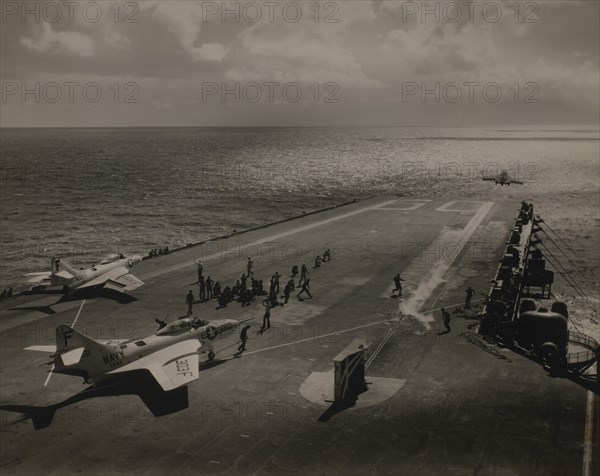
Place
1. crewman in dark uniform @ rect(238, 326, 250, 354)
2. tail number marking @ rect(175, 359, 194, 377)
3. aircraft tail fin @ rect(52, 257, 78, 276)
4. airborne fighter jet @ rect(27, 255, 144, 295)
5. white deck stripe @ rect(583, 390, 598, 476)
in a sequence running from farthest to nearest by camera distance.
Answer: aircraft tail fin @ rect(52, 257, 78, 276), airborne fighter jet @ rect(27, 255, 144, 295), crewman in dark uniform @ rect(238, 326, 250, 354), tail number marking @ rect(175, 359, 194, 377), white deck stripe @ rect(583, 390, 598, 476)

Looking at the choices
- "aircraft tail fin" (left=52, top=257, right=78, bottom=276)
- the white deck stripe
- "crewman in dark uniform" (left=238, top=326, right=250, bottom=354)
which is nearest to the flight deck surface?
the white deck stripe

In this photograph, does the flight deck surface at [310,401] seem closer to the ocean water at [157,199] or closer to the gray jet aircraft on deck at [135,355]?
the gray jet aircraft on deck at [135,355]

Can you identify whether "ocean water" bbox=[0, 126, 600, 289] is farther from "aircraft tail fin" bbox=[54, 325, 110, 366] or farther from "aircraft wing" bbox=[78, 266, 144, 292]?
"aircraft tail fin" bbox=[54, 325, 110, 366]

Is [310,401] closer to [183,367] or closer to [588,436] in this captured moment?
[183,367]

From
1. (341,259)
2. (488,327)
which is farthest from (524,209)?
(488,327)

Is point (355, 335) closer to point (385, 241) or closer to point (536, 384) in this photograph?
point (536, 384)

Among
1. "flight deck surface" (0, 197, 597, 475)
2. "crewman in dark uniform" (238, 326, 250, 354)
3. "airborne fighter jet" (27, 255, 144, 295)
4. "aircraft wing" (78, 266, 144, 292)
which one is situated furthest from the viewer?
"airborne fighter jet" (27, 255, 144, 295)

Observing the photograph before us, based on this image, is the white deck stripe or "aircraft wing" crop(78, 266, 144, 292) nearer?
the white deck stripe

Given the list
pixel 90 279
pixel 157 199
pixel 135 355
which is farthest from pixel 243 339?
pixel 157 199
